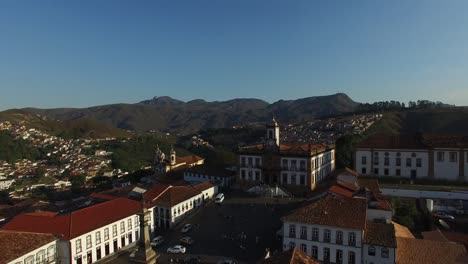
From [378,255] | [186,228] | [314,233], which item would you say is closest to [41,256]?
[186,228]

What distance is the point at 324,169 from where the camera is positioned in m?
51.9

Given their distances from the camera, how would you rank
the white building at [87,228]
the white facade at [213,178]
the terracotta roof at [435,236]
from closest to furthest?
the white building at [87,228]
the terracotta roof at [435,236]
the white facade at [213,178]

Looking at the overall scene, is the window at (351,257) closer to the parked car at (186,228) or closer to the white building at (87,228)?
the parked car at (186,228)

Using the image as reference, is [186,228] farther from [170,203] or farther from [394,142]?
[394,142]

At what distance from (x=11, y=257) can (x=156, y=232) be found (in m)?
15.1

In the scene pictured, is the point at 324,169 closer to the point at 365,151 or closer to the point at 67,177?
the point at 365,151

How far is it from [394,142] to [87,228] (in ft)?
128

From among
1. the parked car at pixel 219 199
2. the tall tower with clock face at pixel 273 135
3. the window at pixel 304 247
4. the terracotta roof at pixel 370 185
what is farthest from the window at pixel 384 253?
the tall tower with clock face at pixel 273 135

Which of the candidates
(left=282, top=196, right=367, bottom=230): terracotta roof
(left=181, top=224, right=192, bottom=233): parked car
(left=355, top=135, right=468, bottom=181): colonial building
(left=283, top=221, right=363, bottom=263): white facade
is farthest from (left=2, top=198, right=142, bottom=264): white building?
(left=355, top=135, right=468, bottom=181): colonial building

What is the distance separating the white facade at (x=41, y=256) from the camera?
25.9 m

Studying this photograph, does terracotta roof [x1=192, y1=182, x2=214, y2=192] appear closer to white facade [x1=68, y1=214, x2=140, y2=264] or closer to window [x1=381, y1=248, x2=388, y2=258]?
white facade [x1=68, y1=214, x2=140, y2=264]

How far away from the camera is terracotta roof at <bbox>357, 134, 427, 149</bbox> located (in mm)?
49188

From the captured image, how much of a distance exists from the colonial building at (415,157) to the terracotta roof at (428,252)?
22166 mm

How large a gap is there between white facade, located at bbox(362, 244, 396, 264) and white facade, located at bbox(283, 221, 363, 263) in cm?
41
